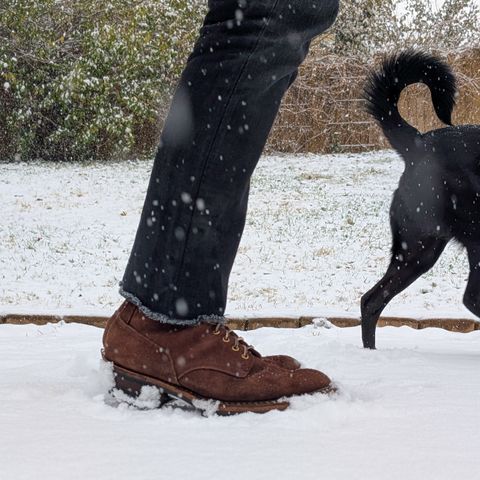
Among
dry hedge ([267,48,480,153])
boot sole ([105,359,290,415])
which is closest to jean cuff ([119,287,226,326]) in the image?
boot sole ([105,359,290,415])

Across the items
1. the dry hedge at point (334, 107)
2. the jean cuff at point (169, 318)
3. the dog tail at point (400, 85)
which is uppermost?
the dry hedge at point (334, 107)

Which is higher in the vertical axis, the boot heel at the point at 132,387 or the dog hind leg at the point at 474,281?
the dog hind leg at the point at 474,281

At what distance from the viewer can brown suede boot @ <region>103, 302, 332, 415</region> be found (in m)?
1.38

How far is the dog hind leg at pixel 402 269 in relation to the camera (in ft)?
8.69

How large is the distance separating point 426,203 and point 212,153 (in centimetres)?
146

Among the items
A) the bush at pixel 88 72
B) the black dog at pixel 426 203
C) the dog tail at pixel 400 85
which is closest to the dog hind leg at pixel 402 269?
the black dog at pixel 426 203

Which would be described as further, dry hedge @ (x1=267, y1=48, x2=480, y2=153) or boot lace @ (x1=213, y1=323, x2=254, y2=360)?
dry hedge @ (x1=267, y1=48, x2=480, y2=153)

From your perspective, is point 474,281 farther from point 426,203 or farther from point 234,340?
point 234,340

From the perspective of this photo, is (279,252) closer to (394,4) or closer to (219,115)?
(219,115)

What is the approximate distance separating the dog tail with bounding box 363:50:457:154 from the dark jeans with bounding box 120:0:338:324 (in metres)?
1.44

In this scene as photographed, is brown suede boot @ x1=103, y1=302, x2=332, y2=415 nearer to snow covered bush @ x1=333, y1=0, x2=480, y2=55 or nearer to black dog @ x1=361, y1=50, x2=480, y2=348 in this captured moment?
black dog @ x1=361, y1=50, x2=480, y2=348

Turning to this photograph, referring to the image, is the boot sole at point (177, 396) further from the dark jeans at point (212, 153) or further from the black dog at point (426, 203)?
the black dog at point (426, 203)

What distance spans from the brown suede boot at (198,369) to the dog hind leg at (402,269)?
4.09 ft

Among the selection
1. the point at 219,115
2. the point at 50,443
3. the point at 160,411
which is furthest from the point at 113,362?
the point at 219,115
